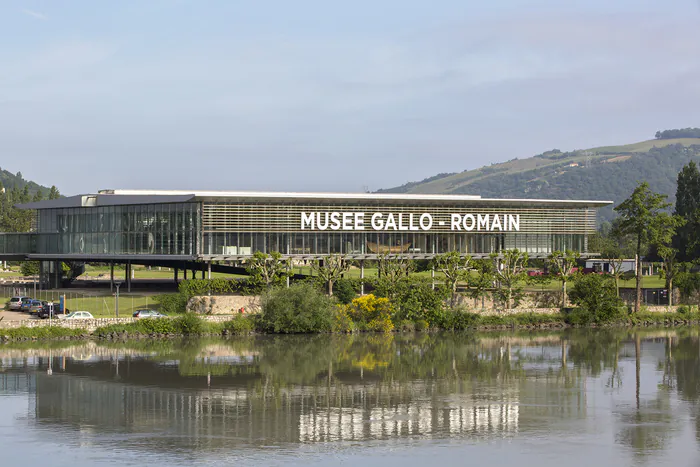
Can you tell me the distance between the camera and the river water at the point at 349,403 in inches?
1794

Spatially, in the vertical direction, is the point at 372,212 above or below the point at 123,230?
above

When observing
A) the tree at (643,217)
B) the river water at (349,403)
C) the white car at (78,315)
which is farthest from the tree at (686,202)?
the white car at (78,315)

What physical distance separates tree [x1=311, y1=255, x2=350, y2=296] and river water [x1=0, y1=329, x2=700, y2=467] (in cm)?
1244

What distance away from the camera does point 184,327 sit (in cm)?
8306

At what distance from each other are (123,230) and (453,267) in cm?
3474

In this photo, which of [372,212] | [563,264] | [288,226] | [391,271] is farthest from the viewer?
[563,264]

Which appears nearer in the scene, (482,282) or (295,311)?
(295,311)

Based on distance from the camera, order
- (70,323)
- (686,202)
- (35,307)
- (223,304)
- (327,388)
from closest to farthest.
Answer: (327,388) < (70,323) < (35,307) < (223,304) < (686,202)

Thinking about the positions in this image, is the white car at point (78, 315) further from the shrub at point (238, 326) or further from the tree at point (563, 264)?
the tree at point (563, 264)

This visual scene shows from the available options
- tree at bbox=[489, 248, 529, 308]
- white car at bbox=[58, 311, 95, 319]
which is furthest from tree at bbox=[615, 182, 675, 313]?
white car at bbox=[58, 311, 95, 319]

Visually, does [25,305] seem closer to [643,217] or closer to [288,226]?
[288,226]

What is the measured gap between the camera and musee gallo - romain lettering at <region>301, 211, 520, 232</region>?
10047 centimetres

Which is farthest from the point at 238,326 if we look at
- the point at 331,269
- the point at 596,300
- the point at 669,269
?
the point at 669,269

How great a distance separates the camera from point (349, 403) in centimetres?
5659
